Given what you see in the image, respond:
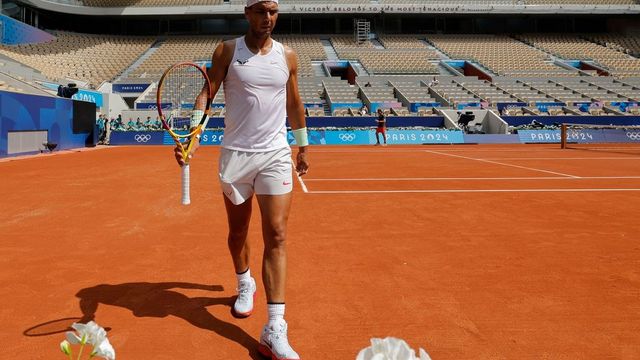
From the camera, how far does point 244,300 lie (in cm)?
296

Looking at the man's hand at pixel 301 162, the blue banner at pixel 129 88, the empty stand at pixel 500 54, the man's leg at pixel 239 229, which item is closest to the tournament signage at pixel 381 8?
the empty stand at pixel 500 54

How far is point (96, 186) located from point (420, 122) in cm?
2091

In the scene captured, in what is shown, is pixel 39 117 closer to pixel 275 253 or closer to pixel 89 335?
pixel 275 253

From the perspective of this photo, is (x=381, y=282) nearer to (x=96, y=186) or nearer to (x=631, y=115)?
(x=96, y=186)

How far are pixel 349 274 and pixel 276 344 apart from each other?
4.67ft

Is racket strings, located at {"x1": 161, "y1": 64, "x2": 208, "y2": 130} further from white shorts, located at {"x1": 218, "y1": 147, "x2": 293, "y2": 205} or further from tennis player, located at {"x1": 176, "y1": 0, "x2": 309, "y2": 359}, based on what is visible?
white shorts, located at {"x1": 218, "y1": 147, "x2": 293, "y2": 205}

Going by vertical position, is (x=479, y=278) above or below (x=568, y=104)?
below

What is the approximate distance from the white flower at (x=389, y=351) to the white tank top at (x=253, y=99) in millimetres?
1801

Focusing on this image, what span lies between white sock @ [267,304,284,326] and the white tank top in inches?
37.8

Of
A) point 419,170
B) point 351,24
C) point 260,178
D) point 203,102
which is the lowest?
point 419,170

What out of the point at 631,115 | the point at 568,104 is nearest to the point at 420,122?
the point at 568,104

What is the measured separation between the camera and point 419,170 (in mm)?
11195

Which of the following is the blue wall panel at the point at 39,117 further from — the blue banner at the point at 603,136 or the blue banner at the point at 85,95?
the blue banner at the point at 603,136

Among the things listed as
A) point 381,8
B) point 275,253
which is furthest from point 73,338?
point 381,8
